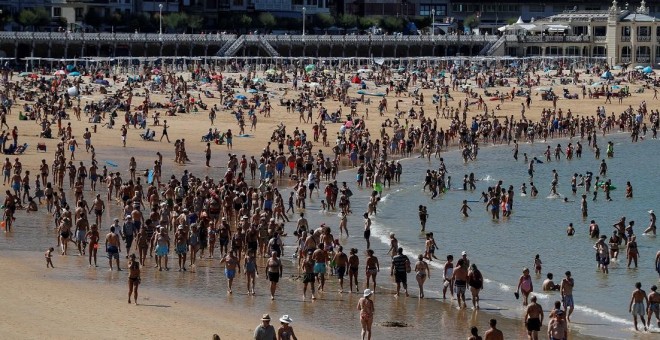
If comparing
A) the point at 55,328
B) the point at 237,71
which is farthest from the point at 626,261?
the point at 237,71

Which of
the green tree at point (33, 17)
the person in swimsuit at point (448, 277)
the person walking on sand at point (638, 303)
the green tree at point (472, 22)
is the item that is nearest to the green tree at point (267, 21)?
the green tree at point (33, 17)

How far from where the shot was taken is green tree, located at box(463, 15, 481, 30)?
123m

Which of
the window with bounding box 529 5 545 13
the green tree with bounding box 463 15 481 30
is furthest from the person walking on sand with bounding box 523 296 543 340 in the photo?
the window with bounding box 529 5 545 13

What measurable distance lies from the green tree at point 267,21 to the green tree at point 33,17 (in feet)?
62.2

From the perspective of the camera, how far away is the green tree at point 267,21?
352 ft

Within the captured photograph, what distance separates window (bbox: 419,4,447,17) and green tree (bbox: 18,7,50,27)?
43120mm

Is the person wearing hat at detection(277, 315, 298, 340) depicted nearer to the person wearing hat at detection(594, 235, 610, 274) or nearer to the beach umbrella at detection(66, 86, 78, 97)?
the person wearing hat at detection(594, 235, 610, 274)

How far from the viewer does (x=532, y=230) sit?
36.3m

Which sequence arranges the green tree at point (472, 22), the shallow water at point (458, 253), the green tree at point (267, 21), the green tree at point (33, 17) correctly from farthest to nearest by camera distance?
the green tree at point (472, 22) → the green tree at point (267, 21) → the green tree at point (33, 17) → the shallow water at point (458, 253)

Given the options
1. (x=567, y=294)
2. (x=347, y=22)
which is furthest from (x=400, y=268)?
(x=347, y=22)

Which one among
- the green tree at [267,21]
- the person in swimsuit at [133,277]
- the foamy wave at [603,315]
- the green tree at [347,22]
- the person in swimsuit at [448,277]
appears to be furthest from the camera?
the green tree at [347,22]

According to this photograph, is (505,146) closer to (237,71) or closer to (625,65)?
(237,71)

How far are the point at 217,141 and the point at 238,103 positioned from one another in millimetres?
14133

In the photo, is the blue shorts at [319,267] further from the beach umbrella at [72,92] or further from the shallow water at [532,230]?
the beach umbrella at [72,92]
